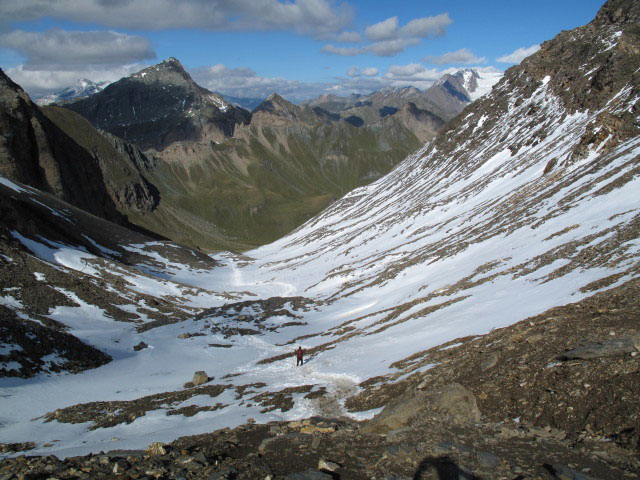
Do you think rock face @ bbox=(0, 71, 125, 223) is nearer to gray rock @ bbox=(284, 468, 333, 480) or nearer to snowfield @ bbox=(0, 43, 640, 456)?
snowfield @ bbox=(0, 43, 640, 456)

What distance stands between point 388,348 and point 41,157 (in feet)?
471

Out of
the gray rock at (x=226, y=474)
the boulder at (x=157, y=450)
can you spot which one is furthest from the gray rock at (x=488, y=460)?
the boulder at (x=157, y=450)

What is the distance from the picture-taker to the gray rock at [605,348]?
10586 millimetres

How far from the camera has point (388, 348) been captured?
23.1 m

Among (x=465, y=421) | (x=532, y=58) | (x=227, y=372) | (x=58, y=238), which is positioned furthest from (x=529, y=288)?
(x=532, y=58)

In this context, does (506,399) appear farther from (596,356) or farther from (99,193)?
(99,193)

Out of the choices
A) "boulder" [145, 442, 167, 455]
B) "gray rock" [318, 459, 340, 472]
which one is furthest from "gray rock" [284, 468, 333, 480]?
"boulder" [145, 442, 167, 455]

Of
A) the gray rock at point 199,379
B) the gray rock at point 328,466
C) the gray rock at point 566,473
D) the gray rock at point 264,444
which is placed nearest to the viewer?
the gray rock at point 566,473

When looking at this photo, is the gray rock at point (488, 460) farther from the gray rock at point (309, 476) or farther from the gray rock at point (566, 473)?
the gray rock at point (309, 476)

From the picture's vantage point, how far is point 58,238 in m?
67.6

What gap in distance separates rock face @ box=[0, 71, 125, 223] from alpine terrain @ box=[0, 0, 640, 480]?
51.4m

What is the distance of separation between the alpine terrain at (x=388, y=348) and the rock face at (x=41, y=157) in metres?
51.4

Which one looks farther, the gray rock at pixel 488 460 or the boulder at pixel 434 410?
the boulder at pixel 434 410

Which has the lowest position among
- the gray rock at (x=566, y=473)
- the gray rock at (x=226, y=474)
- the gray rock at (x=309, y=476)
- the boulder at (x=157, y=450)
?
the gray rock at (x=566, y=473)
